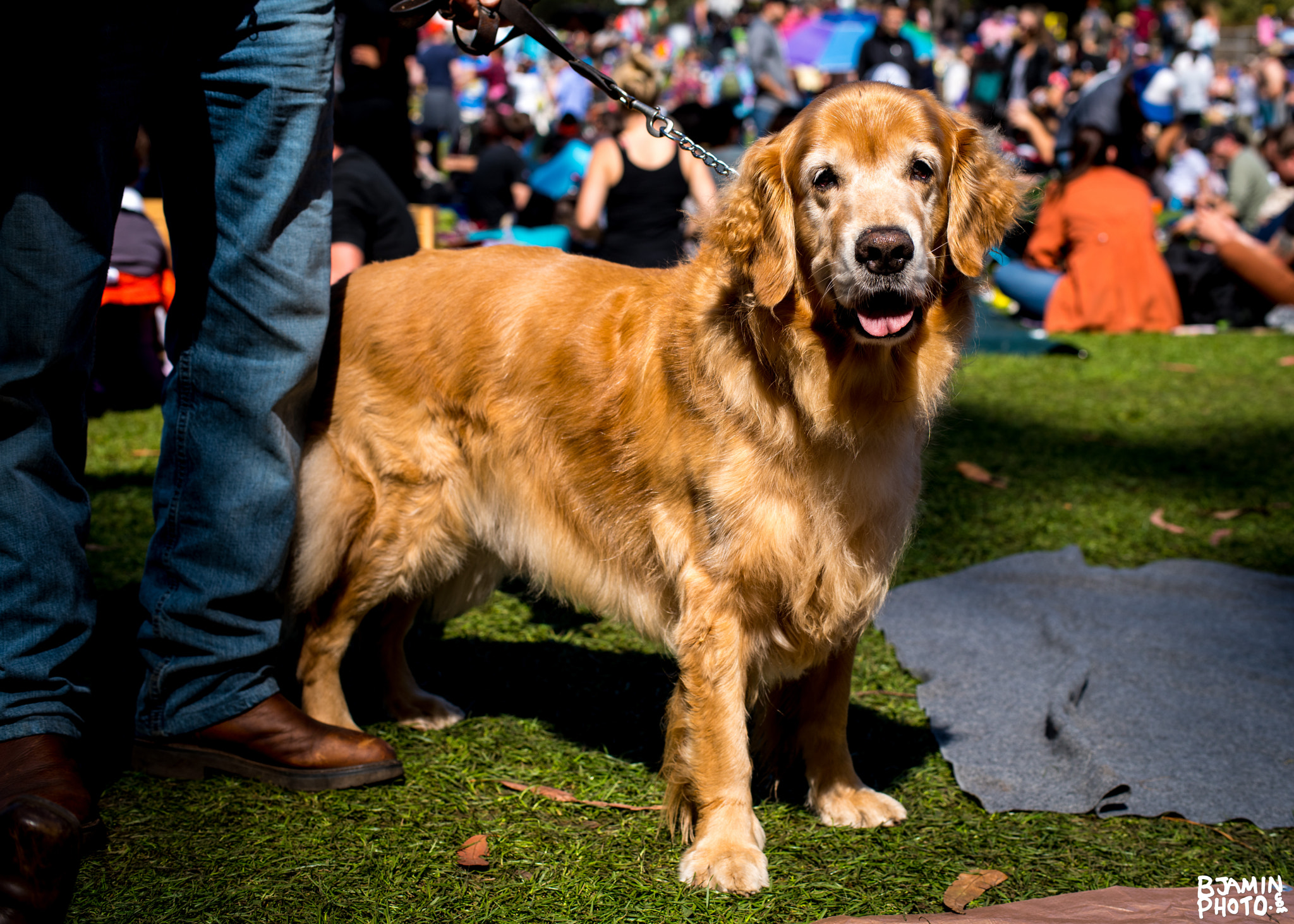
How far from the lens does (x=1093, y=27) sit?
93.7ft

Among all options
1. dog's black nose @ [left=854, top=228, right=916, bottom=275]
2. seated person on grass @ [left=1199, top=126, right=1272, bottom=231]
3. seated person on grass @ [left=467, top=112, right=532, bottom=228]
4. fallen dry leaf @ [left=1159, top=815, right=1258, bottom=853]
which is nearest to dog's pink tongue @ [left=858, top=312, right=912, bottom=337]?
dog's black nose @ [left=854, top=228, right=916, bottom=275]

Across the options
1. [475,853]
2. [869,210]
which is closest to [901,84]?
[869,210]

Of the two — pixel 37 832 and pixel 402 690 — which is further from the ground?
pixel 37 832

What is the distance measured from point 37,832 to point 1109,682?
10.4 ft

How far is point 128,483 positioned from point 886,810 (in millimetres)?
4382

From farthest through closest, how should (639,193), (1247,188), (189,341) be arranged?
(1247,188), (639,193), (189,341)

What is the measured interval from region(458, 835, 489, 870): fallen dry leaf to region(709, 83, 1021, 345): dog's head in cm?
151

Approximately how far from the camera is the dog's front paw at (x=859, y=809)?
9.25 ft

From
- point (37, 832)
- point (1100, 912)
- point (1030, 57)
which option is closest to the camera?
point (37, 832)

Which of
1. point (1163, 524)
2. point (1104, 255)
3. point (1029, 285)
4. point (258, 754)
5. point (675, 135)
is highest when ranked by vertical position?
point (675, 135)

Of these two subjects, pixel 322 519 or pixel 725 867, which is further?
pixel 322 519

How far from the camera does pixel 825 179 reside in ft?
8.30

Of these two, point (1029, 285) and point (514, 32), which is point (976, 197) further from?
point (1029, 285)

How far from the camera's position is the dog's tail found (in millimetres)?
3127
